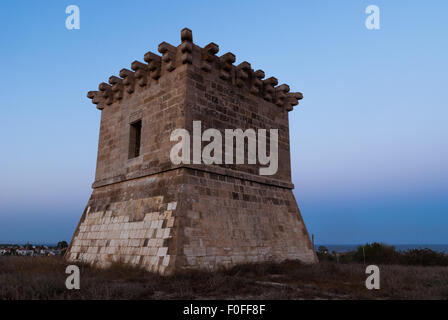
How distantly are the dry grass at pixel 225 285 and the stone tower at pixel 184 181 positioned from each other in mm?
638

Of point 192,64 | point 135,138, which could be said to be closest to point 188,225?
point 135,138

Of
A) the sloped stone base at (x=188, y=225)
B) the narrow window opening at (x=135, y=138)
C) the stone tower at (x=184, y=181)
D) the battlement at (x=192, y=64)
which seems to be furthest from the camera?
the narrow window opening at (x=135, y=138)

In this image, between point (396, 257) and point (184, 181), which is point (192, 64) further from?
point (396, 257)

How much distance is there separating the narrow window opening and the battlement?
122 cm

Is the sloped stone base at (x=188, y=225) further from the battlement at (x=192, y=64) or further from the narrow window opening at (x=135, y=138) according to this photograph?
the battlement at (x=192, y=64)

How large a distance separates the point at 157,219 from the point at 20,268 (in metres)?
3.72

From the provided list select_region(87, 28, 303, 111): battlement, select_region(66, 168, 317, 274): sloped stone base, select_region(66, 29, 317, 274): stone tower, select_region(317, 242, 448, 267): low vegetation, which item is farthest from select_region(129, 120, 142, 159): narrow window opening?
select_region(317, 242, 448, 267): low vegetation

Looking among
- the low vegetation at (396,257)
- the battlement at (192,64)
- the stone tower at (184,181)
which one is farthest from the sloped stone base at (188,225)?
the low vegetation at (396,257)

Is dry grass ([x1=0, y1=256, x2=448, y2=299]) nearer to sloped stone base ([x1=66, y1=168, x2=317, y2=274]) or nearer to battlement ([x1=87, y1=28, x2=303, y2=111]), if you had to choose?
sloped stone base ([x1=66, y1=168, x2=317, y2=274])

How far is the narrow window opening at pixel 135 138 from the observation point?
32.8 ft

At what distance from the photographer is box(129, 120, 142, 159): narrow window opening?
9992mm

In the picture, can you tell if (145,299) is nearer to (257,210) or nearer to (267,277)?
(267,277)
